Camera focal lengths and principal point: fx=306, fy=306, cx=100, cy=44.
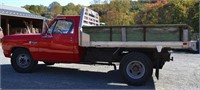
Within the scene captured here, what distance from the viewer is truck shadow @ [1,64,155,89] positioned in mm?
7957

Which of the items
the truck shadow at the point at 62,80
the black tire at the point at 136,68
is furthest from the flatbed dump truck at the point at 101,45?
the truck shadow at the point at 62,80

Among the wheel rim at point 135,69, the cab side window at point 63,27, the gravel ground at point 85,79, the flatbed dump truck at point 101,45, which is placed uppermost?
the cab side window at point 63,27

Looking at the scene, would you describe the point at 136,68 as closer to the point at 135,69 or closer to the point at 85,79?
the point at 135,69

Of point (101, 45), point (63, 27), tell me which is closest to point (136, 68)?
point (101, 45)

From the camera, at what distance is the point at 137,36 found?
8164 millimetres

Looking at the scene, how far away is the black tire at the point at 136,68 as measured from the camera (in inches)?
322

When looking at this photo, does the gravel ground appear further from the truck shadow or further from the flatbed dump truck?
the flatbed dump truck

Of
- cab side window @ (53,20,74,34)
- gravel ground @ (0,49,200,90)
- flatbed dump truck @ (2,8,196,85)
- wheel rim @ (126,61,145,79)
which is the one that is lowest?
gravel ground @ (0,49,200,90)

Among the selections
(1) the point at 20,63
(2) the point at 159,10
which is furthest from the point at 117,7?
(1) the point at 20,63

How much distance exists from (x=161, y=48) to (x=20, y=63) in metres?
4.64

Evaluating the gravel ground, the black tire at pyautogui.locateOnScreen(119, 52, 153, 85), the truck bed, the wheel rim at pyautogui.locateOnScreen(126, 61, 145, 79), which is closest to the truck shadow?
the gravel ground

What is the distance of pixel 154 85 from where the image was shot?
8281 mm

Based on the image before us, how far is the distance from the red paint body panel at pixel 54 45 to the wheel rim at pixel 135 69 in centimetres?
162

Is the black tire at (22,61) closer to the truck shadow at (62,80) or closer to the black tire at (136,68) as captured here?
the truck shadow at (62,80)
